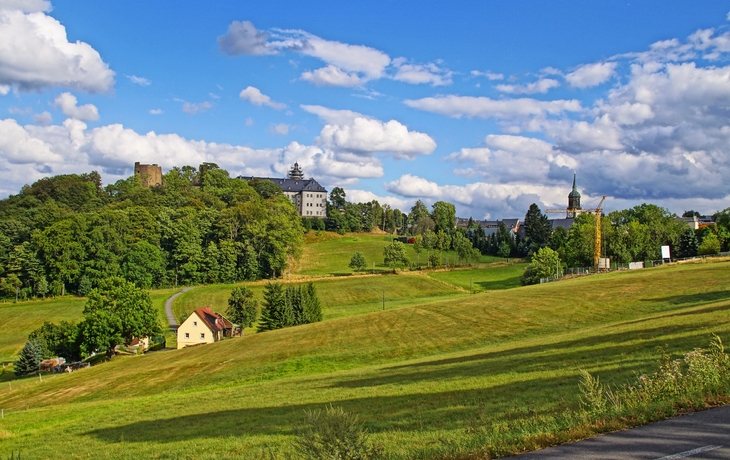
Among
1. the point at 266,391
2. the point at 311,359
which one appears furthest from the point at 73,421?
the point at 311,359

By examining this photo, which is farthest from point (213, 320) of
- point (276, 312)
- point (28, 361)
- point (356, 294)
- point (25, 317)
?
point (25, 317)

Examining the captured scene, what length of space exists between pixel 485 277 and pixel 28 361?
82640 millimetres

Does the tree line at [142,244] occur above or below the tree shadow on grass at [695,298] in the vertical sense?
above

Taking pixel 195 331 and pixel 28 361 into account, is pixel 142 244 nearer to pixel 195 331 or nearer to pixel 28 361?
pixel 195 331

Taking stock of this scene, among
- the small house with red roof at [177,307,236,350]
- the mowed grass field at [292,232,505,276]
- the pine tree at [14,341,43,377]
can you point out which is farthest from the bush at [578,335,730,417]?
the mowed grass field at [292,232,505,276]

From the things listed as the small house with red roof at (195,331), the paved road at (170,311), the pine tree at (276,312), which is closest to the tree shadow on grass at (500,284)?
the pine tree at (276,312)

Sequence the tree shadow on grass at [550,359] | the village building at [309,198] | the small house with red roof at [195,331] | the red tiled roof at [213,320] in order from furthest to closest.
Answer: the village building at [309,198] → the red tiled roof at [213,320] → the small house with red roof at [195,331] → the tree shadow on grass at [550,359]

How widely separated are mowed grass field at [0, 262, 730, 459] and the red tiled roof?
14169mm

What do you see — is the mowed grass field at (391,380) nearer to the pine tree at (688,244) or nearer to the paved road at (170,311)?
the paved road at (170,311)

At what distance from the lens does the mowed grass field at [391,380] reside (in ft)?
44.3

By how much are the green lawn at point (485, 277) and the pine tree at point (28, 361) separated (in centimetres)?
6566

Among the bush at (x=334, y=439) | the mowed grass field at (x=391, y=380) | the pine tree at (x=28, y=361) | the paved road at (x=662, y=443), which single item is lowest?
the pine tree at (x=28, y=361)

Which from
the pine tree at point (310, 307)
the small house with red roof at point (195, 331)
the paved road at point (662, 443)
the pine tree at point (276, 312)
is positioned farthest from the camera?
the pine tree at point (310, 307)

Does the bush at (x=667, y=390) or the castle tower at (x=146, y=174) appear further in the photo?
the castle tower at (x=146, y=174)
